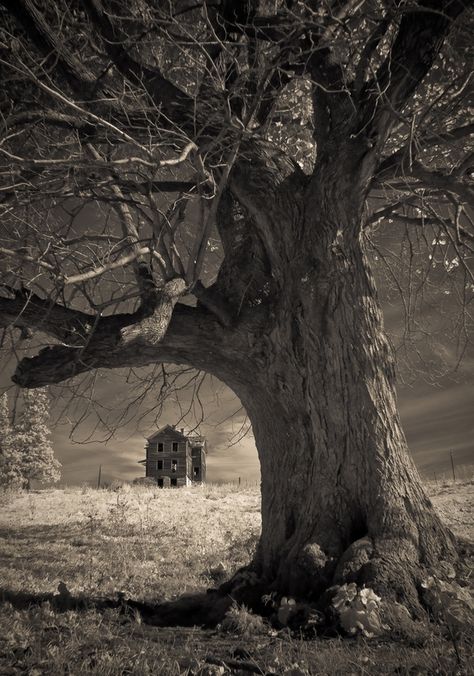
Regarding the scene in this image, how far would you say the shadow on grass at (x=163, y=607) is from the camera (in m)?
4.64

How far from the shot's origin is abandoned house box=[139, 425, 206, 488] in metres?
35.7

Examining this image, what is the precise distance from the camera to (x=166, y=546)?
34.4 feet

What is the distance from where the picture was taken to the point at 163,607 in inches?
203

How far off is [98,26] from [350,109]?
3.06 metres

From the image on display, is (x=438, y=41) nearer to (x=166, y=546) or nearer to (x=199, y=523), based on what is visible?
(x=166, y=546)

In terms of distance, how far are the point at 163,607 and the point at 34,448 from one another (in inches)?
1165

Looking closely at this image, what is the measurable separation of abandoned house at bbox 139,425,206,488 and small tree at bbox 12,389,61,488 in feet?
22.5

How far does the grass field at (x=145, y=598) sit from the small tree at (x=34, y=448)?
15040 millimetres

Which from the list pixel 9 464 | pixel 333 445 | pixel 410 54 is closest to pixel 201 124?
pixel 410 54

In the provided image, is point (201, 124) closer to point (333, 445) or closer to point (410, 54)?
point (410, 54)

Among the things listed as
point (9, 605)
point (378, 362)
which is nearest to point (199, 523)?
point (9, 605)

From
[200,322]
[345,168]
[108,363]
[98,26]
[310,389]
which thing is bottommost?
[310,389]

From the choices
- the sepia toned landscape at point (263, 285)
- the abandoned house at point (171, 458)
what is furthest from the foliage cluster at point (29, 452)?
the sepia toned landscape at point (263, 285)

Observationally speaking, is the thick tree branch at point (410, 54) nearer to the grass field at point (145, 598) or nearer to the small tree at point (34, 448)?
the grass field at point (145, 598)
